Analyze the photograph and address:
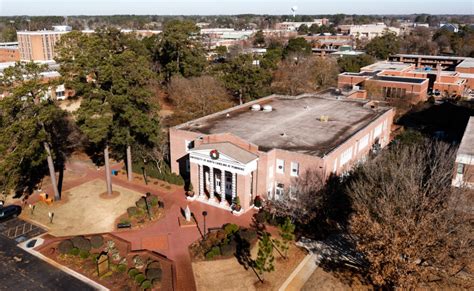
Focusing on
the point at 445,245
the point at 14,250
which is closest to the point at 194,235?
the point at 14,250

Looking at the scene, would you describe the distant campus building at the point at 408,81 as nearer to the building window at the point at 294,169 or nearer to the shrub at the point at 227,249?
the building window at the point at 294,169

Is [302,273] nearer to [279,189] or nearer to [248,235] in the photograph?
[248,235]

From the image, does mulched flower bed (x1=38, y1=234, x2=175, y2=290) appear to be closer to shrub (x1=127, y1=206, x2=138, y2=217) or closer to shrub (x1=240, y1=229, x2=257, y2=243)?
shrub (x1=127, y1=206, x2=138, y2=217)

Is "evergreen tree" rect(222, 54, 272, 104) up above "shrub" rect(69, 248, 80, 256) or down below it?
above

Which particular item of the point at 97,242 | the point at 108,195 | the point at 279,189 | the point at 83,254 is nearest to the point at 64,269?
the point at 83,254

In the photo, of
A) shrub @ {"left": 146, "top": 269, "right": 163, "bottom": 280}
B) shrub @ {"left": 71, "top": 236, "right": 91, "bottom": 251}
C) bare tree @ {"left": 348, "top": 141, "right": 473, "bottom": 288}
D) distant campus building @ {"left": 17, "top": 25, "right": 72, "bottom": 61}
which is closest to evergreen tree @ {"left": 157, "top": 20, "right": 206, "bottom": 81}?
shrub @ {"left": 71, "top": 236, "right": 91, "bottom": 251}

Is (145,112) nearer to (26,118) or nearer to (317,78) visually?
(26,118)

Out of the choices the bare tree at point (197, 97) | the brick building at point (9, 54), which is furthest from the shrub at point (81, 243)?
the brick building at point (9, 54)
